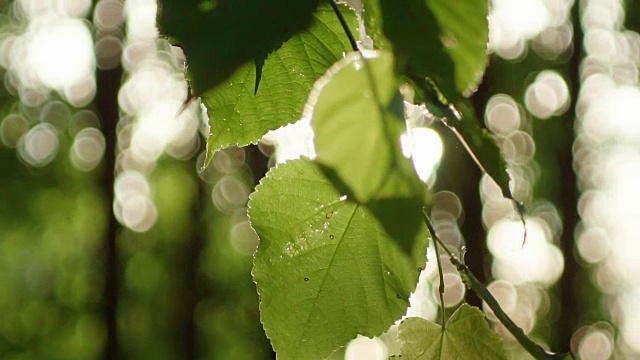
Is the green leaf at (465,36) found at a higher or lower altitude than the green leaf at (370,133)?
higher

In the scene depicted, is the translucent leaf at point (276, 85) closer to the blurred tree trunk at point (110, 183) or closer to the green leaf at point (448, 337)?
the green leaf at point (448, 337)

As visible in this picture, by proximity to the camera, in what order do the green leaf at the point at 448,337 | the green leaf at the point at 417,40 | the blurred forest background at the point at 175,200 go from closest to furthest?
1. the green leaf at the point at 417,40
2. the green leaf at the point at 448,337
3. the blurred forest background at the point at 175,200

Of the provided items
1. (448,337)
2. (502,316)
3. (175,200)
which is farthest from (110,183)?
(502,316)

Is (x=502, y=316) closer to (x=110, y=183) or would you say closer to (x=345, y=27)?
(x=345, y=27)

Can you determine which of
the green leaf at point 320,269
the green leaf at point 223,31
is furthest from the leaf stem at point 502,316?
the green leaf at point 223,31

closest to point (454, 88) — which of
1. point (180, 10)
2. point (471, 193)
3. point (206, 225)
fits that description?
point (180, 10)

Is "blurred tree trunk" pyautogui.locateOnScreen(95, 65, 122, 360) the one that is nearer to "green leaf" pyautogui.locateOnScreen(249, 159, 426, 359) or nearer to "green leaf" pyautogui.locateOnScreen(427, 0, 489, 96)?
"green leaf" pyautogui.locateOnScreen(249, 159, 426, 359)
